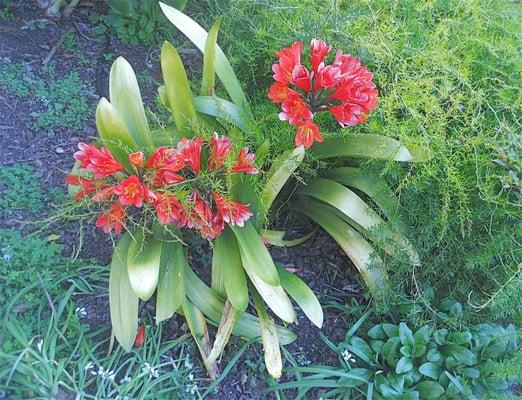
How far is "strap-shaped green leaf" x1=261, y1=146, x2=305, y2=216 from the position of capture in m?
1.58

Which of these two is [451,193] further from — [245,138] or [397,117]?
[245,138]

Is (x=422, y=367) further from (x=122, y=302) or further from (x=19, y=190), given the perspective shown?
(x=19, y=190)

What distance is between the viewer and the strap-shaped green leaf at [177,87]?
1605mm

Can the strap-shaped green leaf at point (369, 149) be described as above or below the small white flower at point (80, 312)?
above

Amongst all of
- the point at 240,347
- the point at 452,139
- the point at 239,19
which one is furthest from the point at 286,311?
the point at 239,19

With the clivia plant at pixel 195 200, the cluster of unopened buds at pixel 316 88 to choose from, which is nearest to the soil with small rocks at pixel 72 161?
the clivia plant at pixel 195 200

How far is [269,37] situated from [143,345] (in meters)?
1.12

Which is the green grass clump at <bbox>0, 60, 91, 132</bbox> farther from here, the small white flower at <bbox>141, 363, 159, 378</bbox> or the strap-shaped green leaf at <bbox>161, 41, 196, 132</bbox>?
the small white flower at <bbox>141, 363, 159, 378</bbox>

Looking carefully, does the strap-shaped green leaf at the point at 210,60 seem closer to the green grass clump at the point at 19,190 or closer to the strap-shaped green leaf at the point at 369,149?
the strap-shaped green leaf at the point at 369,149

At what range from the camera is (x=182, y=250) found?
1.69 metres

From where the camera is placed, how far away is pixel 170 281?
1.58 metres

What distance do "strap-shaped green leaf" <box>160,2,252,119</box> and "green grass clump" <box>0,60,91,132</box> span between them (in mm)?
558

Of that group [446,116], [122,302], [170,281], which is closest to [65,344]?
[122,302]

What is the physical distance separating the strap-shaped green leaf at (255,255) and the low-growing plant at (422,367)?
37 centimetres
